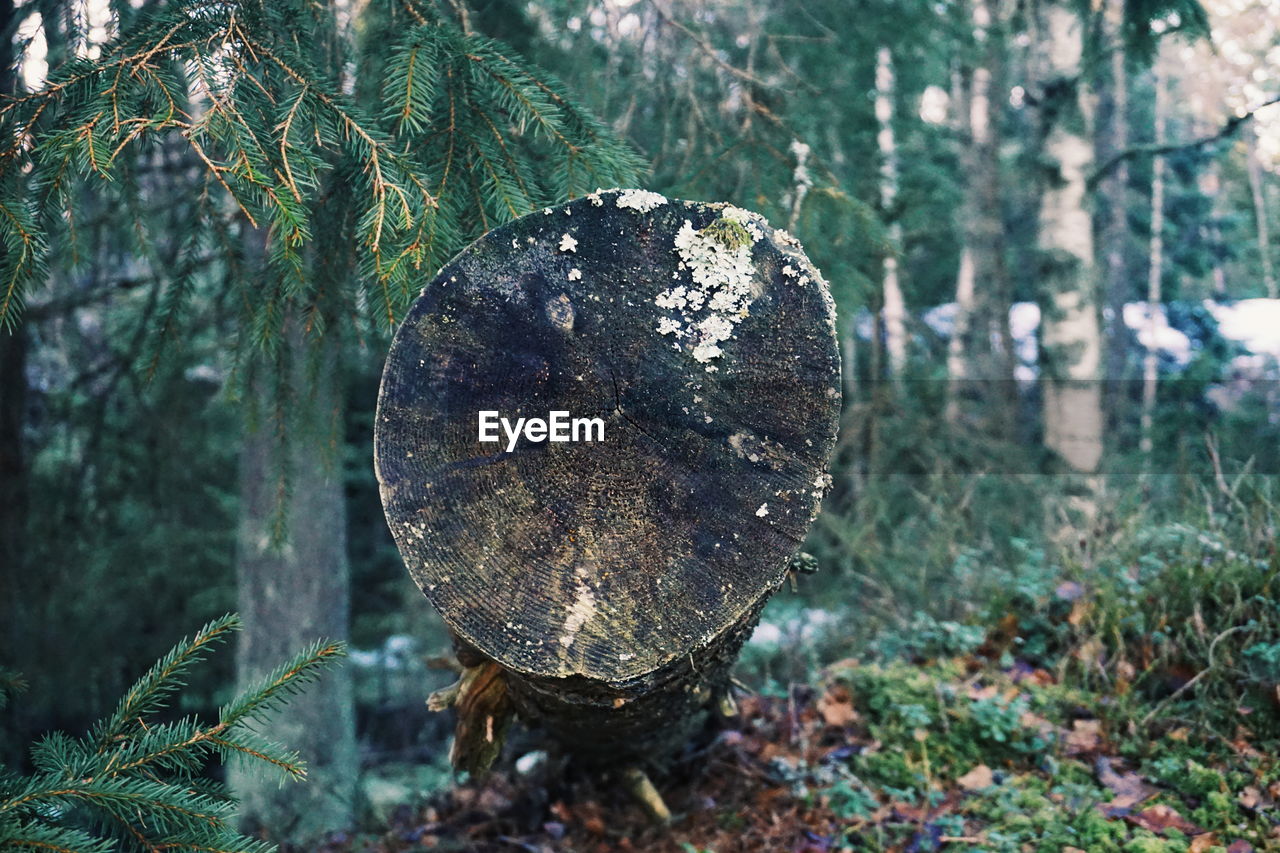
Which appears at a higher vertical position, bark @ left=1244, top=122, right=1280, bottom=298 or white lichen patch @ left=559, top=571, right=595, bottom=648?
bark @ left=1244, top=122, right=1280, bottom=298

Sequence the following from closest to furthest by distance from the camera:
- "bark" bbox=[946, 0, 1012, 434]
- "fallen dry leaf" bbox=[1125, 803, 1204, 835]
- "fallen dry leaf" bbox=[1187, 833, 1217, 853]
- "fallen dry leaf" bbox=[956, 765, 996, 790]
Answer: "fallen dry leaf" bbox=[1187, 833, 1217, 853], "fallen dry leaf" bbox=[1125, 803, 1204, 835], "fallen dry leaf" bbox=[956, 765, 996, 790], "bark" bbox=[946, 0, 1012, 434]

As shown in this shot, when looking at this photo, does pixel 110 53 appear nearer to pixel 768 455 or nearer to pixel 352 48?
pixel 352 48

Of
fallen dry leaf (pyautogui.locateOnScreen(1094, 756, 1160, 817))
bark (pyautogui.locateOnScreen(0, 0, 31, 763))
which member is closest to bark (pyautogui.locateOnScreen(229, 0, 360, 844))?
bark (pyautogui.locateOnScreen(0, 0, 31, 763))

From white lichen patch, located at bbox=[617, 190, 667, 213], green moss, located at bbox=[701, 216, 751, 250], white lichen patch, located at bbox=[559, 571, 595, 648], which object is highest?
white lichen patch, located at bbox=[617, 190, 667, 213]

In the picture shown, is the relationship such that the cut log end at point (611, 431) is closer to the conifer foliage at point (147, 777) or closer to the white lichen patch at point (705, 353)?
the white lichen patch at point (705, 353)

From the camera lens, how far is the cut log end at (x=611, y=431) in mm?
1719

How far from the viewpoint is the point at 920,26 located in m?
→ 5.55

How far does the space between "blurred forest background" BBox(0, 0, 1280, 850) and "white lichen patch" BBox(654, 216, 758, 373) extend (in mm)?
487

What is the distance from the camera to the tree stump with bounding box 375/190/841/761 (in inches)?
67.7

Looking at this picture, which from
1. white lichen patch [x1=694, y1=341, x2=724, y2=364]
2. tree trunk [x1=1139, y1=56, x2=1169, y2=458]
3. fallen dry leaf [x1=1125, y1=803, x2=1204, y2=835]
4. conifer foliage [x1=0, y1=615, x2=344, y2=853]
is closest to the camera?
conifer foliage [x1=0, y1=615, x2=344, y2=853]

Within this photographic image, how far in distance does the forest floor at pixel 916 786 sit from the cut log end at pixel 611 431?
124 centimetres

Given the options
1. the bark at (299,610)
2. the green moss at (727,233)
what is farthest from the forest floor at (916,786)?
the green moss at (727,233)

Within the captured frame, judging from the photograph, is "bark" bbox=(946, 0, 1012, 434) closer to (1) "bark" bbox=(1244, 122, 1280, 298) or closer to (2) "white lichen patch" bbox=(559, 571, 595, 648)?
(1) "bark" bbox=(1244, 122, 1280, 298)

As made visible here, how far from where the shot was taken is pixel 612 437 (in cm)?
182
